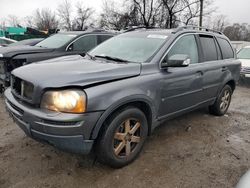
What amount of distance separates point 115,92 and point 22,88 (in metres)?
1.10

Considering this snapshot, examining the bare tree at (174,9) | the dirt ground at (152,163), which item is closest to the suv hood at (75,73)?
the dirt ground at (152,163)

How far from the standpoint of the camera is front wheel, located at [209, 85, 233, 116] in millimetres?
5000

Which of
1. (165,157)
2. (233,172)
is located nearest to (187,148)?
(165,157)

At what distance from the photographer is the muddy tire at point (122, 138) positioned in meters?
2.77

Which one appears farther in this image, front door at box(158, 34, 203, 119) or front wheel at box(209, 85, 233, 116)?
front wheel at box(209, 85, 233, 116)

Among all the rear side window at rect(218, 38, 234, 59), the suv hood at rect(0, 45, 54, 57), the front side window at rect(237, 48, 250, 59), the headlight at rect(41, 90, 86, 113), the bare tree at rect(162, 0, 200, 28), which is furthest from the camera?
the bare tree at rect(162, 0, 200, 28)

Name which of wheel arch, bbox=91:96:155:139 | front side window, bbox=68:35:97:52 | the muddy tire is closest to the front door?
wheel arch, bbox=91:96:155:139

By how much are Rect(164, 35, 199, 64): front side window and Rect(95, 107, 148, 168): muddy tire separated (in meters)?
1.06

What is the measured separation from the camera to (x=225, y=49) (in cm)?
500

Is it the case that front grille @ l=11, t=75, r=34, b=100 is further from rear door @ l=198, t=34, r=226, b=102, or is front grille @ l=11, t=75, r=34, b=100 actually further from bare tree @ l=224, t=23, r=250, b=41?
bare tree @ l=224, t=23, r=250, b=41

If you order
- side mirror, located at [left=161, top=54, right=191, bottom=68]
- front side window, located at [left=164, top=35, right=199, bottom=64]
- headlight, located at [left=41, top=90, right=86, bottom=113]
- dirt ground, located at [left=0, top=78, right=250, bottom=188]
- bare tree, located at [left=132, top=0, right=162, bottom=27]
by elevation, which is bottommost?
dirt ground, located at [left=0, top=78, right=250, bottom=188]

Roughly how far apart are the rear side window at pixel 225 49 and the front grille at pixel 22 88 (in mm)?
3756

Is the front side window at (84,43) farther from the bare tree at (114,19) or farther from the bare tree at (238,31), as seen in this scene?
the bare tree at (238,31)

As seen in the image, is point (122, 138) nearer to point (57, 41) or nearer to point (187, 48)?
point (187, 48)
